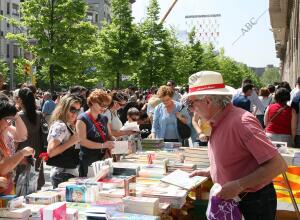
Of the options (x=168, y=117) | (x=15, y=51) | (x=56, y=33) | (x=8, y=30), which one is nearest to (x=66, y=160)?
(x=168, y=117)

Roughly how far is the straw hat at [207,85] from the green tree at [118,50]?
1016 inches

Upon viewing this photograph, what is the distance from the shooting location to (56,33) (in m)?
24.1

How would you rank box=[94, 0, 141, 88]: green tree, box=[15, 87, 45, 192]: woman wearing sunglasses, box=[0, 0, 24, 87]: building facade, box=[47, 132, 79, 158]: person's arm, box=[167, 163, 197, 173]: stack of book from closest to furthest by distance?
1. box=[167, 163, 197, 173]: stack of book
2. box=[47, 132, 79, 158]: person's arm
3. box=[15, 87, 45, 192]: woman wearing sunglasses
4. box=[94, 0, 141, 88]: green tree
5. box=[0, 0, 24, 87]: building facade

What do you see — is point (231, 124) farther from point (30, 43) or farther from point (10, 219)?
point (30, 43)

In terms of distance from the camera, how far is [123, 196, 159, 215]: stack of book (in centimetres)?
348

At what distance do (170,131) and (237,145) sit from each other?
4.40m

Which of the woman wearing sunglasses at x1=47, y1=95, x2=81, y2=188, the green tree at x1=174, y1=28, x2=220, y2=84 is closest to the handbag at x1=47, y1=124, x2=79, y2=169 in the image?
the woman wearing sunglasses at x1=47, y1=95, x2=81, y2=188

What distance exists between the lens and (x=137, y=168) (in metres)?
4.97

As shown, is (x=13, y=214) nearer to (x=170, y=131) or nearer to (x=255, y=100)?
(x=170, y=131)

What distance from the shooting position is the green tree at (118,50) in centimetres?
2928

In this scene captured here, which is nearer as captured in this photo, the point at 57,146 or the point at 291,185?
the point at 57,146

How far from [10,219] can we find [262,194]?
183 cm

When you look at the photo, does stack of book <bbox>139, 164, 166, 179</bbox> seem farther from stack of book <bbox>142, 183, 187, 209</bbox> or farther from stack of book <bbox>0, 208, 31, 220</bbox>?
stack of book <bbox>0, 208, 31, 220</bbox>

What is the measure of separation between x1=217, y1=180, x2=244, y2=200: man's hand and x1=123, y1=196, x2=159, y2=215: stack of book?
2.25 feet
